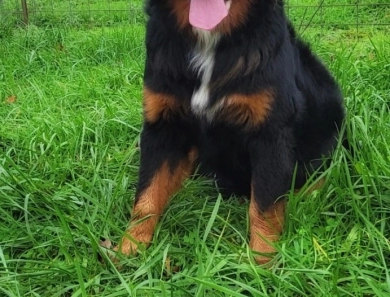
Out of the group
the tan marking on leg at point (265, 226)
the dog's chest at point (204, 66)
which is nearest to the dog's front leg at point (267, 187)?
the tan marking on leg at point (265, 226)

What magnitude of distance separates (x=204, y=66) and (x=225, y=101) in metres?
0.18

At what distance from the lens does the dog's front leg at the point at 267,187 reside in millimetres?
2412

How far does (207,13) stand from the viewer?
2354 mm

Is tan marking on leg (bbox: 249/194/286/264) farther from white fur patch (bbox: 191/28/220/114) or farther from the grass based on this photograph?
white fur patch (bbox: 191/28/220/114)

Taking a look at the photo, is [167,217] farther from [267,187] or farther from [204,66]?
[204,66]

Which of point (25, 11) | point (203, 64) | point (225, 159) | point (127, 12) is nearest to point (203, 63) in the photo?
point (203, 64)

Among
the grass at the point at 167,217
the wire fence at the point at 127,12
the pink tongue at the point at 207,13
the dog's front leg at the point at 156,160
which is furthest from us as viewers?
the wire fence at the point at 127,12

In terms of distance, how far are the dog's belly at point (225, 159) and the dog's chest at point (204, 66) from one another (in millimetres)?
120

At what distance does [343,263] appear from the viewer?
2207 mm

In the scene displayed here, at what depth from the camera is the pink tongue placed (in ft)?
7.66

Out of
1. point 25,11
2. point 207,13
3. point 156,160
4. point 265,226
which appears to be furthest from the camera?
point 25,11

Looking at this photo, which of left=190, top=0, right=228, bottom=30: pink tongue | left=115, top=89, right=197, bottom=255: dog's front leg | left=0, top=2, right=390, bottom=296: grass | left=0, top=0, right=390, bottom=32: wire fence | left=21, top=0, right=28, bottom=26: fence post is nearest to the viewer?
left=0, top=2, right=390, bottom=296: grass

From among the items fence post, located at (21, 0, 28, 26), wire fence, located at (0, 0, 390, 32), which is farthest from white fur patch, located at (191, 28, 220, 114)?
fence post, located at (21, 0, 28, 26)

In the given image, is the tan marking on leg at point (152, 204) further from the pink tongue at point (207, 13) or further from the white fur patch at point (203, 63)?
the pink tongue at point (207, 13)
